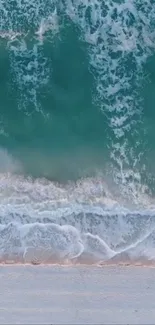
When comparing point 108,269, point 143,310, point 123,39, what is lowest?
point 143,310

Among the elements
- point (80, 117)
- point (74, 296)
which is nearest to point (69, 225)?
point (74, 296)

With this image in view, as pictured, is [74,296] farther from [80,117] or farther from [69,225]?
[80,117]

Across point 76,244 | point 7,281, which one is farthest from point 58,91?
point 7,281

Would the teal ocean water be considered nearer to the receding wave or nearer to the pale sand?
the receding wave

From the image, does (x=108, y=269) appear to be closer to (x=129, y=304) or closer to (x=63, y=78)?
(x=129, y=304)

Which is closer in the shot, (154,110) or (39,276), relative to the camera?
(39,276)

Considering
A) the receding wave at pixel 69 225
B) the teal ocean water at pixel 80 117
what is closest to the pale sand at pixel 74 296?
the receding wave at pixel 69 225

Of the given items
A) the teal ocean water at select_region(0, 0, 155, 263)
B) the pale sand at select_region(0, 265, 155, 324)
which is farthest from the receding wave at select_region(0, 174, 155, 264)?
the pale sand at select_region(0, 265, 155, 324)
